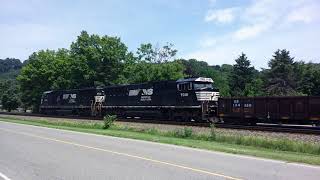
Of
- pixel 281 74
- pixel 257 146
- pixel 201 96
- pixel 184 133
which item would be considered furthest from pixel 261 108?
pixel 281 74

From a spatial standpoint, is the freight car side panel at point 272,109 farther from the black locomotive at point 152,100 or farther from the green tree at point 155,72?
the green tree at point 155,72

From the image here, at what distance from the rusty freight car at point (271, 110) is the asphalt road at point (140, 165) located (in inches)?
594

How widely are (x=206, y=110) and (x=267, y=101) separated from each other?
6000 millimetres

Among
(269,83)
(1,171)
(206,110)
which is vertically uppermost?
(269,83)

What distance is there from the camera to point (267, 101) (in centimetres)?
3547

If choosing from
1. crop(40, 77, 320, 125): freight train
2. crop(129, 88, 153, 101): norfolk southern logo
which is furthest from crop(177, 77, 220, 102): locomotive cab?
crop(129, 88, 153, 101): norfolk southern logo

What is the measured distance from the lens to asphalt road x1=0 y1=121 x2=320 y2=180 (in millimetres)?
12852

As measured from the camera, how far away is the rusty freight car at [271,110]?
32.4 meters

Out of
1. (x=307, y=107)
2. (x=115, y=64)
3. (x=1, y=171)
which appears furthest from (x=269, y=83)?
(x=1, y=171)

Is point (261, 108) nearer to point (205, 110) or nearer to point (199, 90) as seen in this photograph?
point (205, 110)

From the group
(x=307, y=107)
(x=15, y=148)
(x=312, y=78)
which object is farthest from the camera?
(x=312, y=78)

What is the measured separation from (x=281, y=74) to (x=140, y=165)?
78.6 m

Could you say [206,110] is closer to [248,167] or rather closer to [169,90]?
[169,90]

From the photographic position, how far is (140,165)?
14961mm
